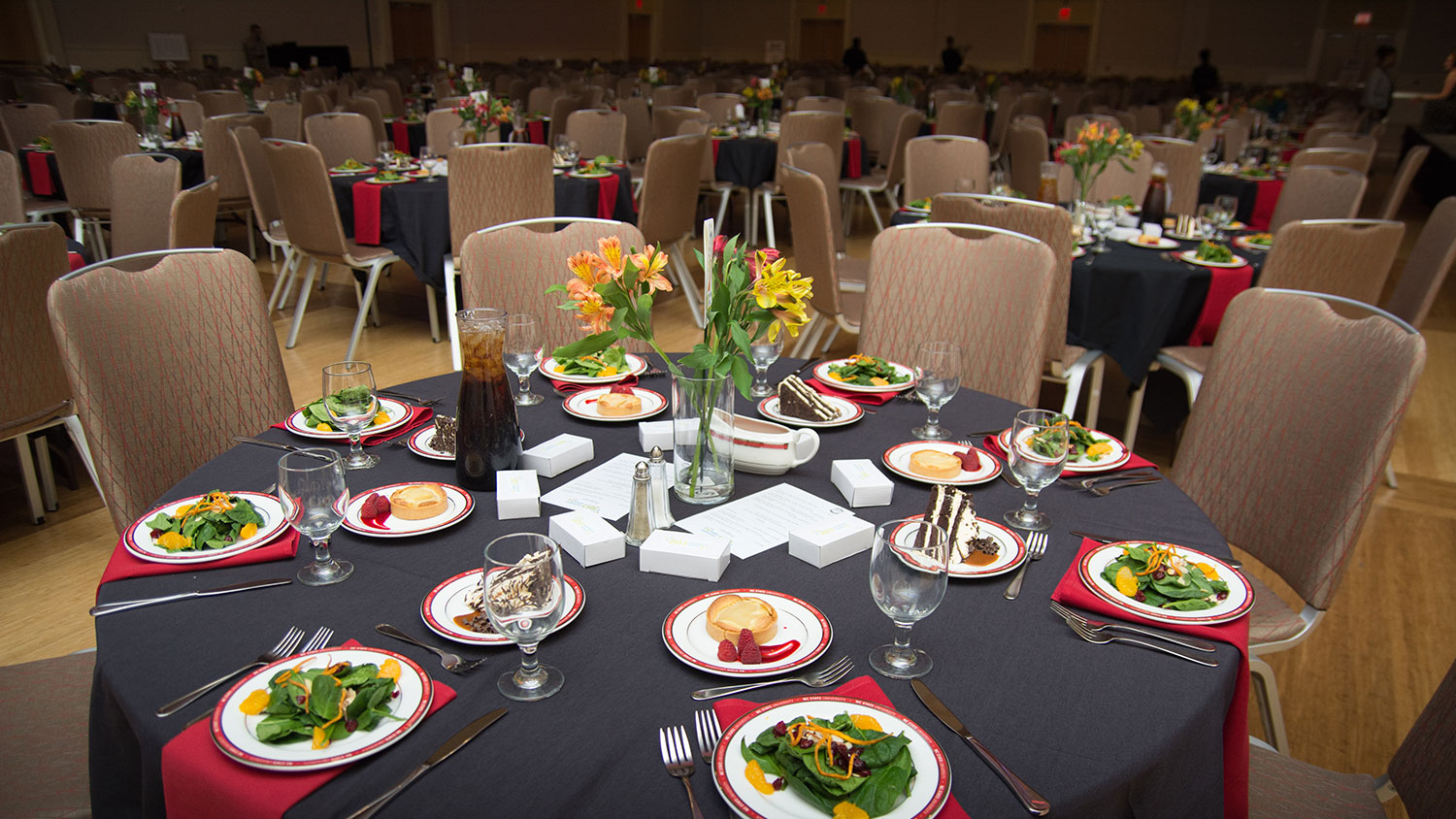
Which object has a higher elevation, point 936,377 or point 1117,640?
point 936,377

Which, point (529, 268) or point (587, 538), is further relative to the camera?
point (529, 268)

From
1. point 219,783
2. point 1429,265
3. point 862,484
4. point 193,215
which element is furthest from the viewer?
point 1429,265

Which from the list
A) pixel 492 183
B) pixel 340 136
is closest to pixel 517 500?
pixel 492 183

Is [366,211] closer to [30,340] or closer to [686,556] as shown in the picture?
[30,340]

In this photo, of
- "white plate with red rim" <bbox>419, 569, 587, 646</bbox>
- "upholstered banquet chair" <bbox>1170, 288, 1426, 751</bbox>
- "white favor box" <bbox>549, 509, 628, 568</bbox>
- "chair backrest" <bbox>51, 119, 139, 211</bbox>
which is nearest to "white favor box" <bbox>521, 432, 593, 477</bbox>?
"white favor box" <bbox>549, 509, 628, 568</bbox>

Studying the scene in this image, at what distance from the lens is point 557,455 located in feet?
5.16

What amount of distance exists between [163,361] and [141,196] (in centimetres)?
253

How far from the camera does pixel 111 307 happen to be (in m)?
1.81

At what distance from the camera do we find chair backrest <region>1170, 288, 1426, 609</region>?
1.70 metres

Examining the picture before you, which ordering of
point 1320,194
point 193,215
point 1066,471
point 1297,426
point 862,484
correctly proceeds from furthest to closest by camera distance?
point 1320,194 < point 193,215 < point 1297,426 < point 1066,471 < point 862,484

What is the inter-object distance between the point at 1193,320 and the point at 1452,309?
4425 mm

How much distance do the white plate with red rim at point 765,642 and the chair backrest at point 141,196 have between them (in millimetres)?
3702

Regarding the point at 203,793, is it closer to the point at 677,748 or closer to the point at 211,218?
the point at 677,748

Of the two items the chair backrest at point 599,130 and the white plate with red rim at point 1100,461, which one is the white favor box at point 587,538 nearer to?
the white plate with red rim at point 1100,461
